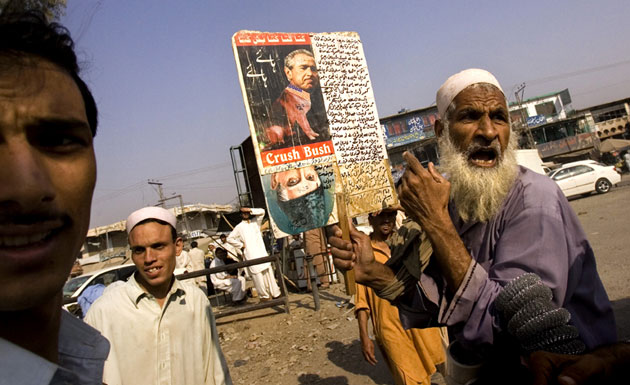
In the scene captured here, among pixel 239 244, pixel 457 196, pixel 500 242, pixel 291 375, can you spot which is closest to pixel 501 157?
pixel 457 196

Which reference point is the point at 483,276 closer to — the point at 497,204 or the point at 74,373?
the point at 497,204

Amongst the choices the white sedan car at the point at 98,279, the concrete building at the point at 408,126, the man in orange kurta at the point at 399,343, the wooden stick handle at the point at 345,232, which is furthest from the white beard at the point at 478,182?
the concrete building at the point at 408,126

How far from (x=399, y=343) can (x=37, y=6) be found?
306 centimetres

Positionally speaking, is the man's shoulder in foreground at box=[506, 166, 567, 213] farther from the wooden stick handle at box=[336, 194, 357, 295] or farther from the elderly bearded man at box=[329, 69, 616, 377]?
the wooden stick handle at box=[336, 194, 357, 295]

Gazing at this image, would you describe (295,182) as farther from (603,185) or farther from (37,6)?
(603,185)

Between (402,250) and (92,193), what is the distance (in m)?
1.24

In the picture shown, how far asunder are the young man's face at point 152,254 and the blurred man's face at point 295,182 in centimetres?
248

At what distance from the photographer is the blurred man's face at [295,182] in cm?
489

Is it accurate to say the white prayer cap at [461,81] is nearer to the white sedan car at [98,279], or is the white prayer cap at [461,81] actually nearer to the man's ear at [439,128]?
the man's ear at [439,128]

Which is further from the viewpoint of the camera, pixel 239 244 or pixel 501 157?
pixel 239 244

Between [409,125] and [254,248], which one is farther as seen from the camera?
[409,125]

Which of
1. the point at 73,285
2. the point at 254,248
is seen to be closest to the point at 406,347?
the point at 254,248

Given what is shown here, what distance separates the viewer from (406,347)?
10.0ft

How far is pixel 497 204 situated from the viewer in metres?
1.48
